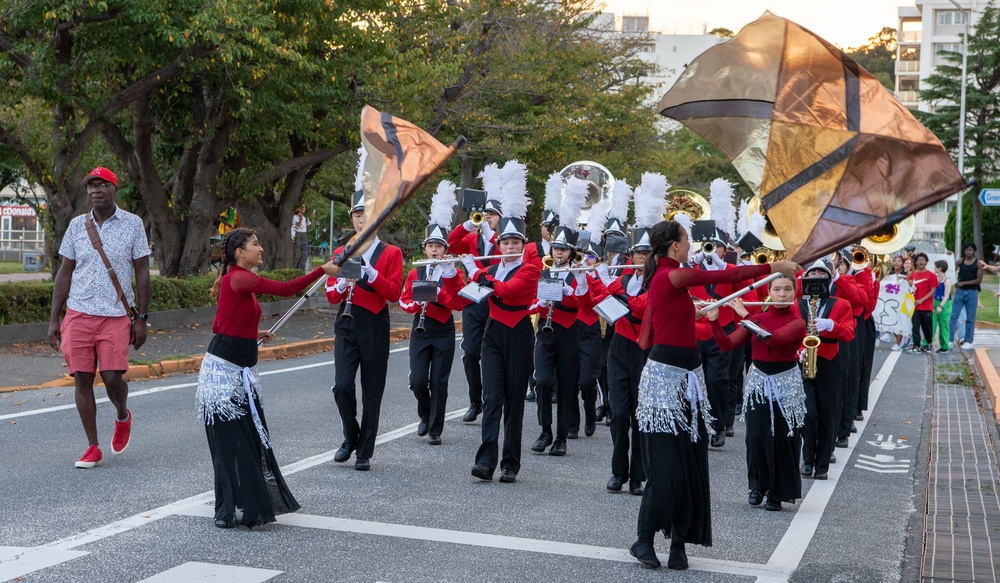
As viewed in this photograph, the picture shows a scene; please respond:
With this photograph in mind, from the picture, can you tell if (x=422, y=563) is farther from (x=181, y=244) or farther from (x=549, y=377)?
(x=181, y=244)

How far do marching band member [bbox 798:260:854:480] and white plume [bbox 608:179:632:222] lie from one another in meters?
3.28

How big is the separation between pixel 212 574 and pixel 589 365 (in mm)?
5541

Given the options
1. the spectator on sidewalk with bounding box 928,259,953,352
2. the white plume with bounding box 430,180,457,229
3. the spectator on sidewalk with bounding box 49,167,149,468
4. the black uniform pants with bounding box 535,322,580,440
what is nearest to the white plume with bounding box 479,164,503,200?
the white plume with bounding box 430,180,457,229

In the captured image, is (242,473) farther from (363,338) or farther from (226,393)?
(363,338)

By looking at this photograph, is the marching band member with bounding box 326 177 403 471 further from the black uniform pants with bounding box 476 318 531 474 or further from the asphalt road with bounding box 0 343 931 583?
the black uniform pants with bounding box 476 318 531 474

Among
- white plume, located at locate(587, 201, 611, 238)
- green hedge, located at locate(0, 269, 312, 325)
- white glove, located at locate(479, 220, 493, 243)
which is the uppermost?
white plume, located at locate(587, 201, 611, 238)

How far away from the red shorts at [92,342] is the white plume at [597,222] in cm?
482

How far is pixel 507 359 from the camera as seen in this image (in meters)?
8.67

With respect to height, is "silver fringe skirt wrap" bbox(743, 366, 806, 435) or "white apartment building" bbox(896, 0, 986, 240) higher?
"white apartment building" bbox(896, 0, 986, 240)

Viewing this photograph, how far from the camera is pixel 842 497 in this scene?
27.7 ft

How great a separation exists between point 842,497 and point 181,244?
1752 centimetres

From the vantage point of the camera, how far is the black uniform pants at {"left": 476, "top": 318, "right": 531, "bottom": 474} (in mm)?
8555

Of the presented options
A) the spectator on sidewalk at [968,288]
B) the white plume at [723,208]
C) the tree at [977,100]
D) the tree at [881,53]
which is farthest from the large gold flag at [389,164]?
the tree at [881,53]

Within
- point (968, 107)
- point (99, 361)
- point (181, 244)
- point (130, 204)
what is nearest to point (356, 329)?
point (99, 361)
